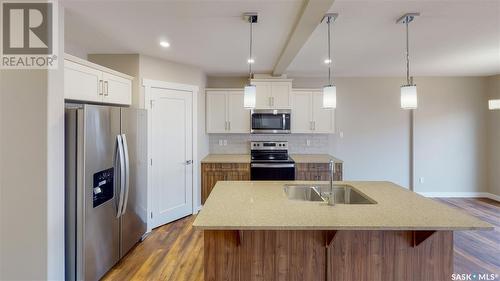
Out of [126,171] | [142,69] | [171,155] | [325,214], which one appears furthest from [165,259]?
[142,69]

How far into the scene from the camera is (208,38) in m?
2.94

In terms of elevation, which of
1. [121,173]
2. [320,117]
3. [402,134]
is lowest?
[121,173]

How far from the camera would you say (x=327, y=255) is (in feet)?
6.29

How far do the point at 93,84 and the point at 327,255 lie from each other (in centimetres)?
271

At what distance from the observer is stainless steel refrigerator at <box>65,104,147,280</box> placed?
2.21 meters

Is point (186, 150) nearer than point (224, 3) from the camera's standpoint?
No

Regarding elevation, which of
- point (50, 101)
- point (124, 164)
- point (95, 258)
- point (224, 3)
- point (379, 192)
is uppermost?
point (224, 3)

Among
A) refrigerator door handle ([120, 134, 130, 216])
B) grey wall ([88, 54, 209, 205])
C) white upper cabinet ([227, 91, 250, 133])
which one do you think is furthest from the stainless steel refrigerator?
white upper cabinet ([227, 91, 250, 133])

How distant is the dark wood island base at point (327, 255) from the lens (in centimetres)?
188

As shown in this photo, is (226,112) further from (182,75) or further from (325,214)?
→ (325,214)

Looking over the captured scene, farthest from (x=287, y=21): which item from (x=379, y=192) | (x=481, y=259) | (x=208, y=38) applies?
(x=481, y=259)

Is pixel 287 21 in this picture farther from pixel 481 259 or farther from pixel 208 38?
pixel 481 259

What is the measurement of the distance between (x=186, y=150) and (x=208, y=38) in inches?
73.2

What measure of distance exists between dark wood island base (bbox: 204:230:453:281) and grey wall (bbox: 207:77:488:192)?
3277 mm
